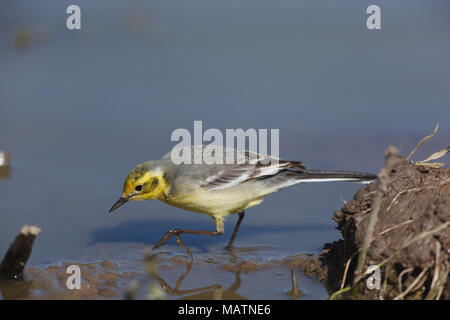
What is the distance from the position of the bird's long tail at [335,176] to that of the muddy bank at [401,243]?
0.90 metres

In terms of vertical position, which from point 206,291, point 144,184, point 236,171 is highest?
point 236,171

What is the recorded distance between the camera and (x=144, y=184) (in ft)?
25.8

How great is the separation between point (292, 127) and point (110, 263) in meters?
5.07

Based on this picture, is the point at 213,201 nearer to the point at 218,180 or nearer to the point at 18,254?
the point at 218,180

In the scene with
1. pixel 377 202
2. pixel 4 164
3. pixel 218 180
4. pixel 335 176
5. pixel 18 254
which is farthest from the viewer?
pixel 4 164

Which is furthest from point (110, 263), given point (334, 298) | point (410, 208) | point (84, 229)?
point (410, 208)

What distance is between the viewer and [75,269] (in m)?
6.71

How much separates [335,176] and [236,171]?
1.26m

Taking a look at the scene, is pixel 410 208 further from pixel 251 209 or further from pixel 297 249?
pixel 251 209

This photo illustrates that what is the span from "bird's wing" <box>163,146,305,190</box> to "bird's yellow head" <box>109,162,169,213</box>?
0.93ft

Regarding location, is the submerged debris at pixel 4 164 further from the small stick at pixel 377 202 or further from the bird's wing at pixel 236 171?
the small stick at pixel 377 202

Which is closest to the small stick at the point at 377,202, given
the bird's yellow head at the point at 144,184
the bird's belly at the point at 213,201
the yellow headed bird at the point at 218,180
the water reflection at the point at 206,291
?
the water reflection at the point at 206,291

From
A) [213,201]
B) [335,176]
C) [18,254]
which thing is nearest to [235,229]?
[213,201]

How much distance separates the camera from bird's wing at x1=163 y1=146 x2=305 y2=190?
7992mm
